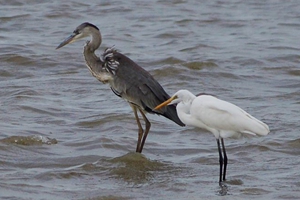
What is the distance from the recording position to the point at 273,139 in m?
10.3

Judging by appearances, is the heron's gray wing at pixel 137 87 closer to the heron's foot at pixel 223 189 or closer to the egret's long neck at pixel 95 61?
the egret's long neck at pixel 95 61

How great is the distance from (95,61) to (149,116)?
1.53 m

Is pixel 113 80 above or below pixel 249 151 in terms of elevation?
above

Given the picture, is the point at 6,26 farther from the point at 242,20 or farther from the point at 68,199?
the point at 68,199

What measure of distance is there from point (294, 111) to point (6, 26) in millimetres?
7843

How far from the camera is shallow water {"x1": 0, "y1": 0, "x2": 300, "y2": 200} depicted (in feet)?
27.9

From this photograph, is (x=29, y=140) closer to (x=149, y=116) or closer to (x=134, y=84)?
(x=134, y=84)

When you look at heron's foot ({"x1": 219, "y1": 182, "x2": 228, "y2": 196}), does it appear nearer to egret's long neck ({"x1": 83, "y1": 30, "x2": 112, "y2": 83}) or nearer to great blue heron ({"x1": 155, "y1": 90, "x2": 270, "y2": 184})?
great blue heron ({"x1": 155, "y1": 90, "x2": 270, "y2": 184})

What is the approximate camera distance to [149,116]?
452 inches

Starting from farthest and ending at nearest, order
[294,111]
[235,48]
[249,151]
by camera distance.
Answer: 1. [235,48]
2. [294,111]
3. [249,151]

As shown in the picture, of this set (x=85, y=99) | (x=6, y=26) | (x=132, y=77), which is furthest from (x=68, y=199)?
(x=6, y=26)

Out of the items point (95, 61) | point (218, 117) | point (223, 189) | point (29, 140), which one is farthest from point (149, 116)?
point (223, 189)

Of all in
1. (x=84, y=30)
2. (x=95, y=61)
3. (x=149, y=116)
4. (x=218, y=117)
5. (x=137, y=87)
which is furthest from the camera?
(x=149, y=116)

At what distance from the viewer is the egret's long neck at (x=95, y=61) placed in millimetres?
10109
